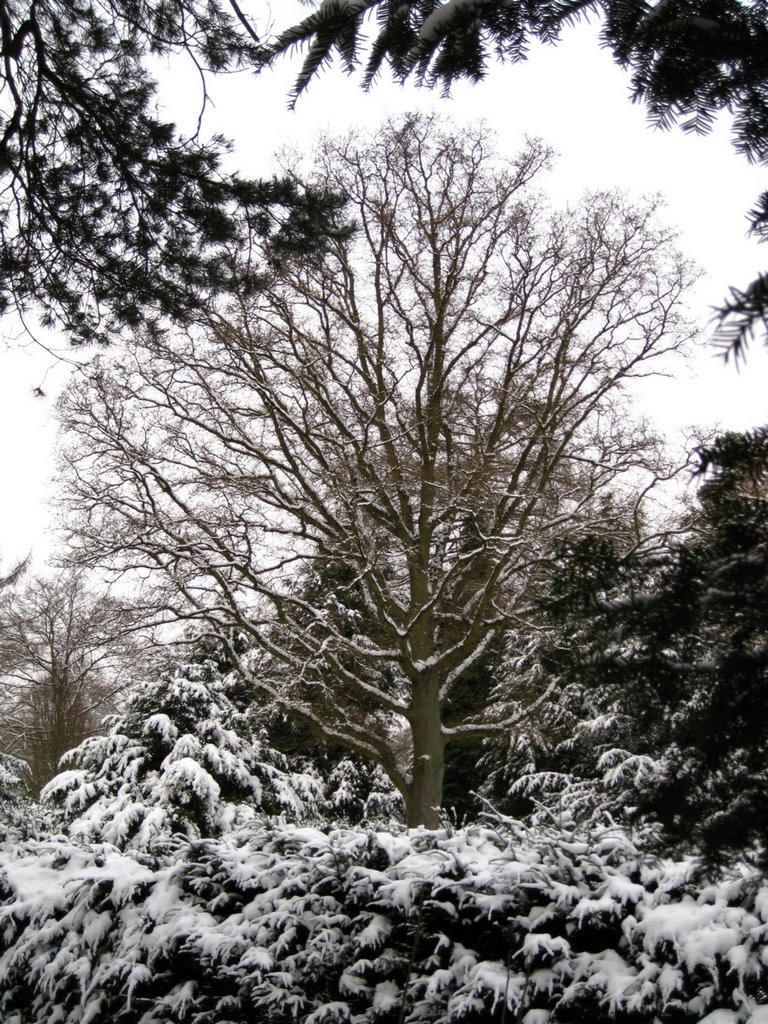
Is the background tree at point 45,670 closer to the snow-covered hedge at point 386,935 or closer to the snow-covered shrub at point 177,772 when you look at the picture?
the snow-covered shrub at point 177,772

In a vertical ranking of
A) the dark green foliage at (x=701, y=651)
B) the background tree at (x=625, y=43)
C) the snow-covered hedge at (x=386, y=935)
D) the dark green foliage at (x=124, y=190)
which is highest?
the dark green foliage at (x=124, y=190)

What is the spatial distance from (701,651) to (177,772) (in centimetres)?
985

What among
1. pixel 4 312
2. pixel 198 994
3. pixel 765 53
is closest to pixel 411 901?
pixel 198 994

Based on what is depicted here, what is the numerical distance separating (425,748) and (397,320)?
23.0 feet

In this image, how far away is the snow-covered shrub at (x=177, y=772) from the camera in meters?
10.2

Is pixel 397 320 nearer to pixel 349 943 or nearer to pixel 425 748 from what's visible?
pixel 425 748

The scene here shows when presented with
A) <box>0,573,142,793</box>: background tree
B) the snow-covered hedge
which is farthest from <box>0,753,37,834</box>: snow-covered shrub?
<box>0,573,142,793</box>: background tree

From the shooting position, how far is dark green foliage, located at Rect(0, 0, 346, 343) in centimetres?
462

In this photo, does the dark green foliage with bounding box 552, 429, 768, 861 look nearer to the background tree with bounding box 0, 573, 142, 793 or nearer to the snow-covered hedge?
the snow-covered hedge

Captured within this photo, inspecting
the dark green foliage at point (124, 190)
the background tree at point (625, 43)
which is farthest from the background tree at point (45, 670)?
the background tree at point (625, 43)

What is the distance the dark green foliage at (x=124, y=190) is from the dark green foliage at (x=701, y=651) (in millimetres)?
3590

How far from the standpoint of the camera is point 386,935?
10.5ft

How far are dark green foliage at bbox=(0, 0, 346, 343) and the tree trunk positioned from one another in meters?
7.58

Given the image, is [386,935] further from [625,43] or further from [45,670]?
[45,670]
